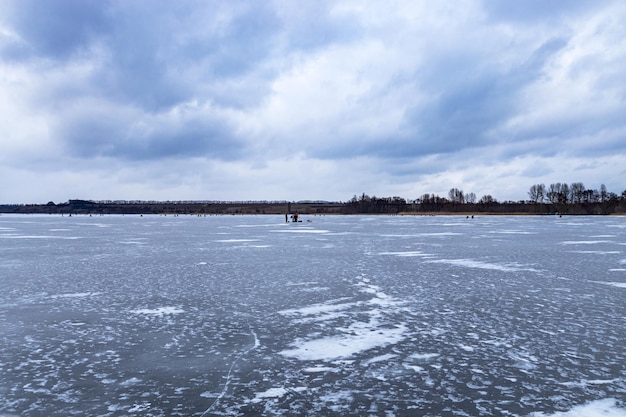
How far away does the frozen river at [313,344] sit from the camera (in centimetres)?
570

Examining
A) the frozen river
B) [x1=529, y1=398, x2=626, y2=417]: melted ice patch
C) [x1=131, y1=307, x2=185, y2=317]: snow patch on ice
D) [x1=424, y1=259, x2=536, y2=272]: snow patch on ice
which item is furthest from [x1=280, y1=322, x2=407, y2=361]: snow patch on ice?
[x1=424, y1=259, x2=536, y2=272]: snow patch on ice

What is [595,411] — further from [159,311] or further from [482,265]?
[482,265]

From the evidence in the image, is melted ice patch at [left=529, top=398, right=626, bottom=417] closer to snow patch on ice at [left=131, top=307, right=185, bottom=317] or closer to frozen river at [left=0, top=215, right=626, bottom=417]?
frozen river at [left=0, top=215, right=626, bottom=417]

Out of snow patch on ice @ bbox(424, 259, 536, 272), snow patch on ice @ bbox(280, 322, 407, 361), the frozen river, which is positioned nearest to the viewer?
the frozen river

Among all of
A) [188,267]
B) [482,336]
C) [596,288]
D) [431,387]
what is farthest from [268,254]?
[431,387]

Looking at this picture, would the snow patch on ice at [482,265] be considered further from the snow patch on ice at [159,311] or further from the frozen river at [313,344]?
the snow patch on ice at [159,311]

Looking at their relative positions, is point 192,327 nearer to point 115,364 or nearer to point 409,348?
point 115,364

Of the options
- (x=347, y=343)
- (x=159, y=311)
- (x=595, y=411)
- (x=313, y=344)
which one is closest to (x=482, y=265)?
(x=347, y=343)

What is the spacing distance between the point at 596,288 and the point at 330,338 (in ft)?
28.9

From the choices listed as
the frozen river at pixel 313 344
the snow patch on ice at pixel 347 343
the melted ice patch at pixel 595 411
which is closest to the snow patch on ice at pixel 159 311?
the frozen river at pixel 313 344

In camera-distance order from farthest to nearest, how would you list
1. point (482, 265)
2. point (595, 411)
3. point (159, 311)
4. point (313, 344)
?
point (482, 265)
point (159, 311)
point (313, 344)
point (595, 411)

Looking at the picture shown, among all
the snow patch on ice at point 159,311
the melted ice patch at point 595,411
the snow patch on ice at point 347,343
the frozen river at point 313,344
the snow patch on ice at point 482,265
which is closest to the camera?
the melted ice patch at point 595,411

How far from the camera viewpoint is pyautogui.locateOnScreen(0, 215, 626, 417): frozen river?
5.70m

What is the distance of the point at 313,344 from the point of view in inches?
316
